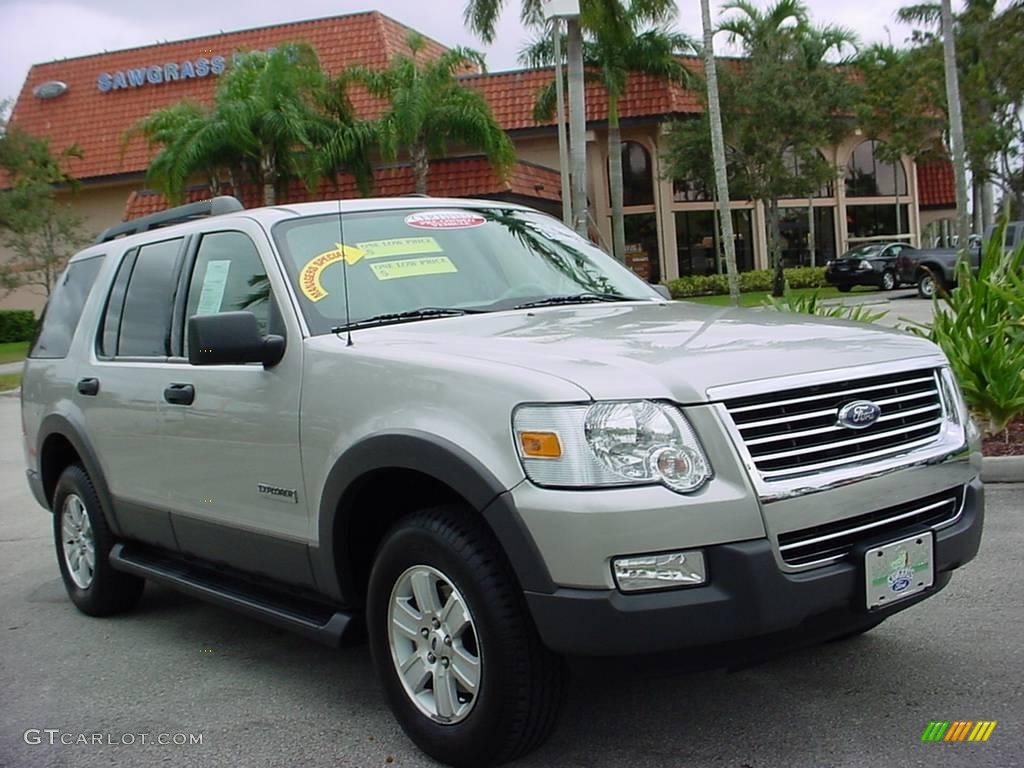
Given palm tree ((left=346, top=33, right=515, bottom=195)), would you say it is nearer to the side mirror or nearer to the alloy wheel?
the side mirror

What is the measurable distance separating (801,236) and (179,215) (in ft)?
128

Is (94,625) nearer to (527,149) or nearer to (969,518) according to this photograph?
(969,518)

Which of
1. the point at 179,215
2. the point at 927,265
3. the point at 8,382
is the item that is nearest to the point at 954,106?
the point at 927,265

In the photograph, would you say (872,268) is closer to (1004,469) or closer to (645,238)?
(645,238)

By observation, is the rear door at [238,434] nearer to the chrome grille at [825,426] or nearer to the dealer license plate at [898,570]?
the chrome grille at [825,426]

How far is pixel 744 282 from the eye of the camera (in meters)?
37.6

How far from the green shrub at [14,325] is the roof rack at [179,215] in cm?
3586

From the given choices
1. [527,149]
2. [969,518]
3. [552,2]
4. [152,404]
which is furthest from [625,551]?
[527,149]

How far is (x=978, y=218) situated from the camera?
46125 mm

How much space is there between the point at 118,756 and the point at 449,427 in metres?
1.75

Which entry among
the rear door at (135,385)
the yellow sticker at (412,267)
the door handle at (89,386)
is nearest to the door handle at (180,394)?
the rear door at (135,385)

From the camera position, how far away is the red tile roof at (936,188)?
171 feet

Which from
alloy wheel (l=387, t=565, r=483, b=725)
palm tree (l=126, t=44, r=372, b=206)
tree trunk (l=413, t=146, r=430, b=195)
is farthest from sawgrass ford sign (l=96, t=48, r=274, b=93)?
alloy wheel (l=387, t=565, r=483, b=725)

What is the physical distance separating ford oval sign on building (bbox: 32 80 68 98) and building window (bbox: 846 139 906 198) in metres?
29.3
